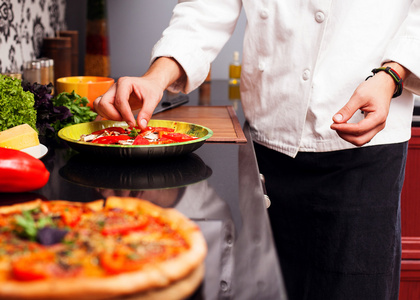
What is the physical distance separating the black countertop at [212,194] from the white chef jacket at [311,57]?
5.6 inches

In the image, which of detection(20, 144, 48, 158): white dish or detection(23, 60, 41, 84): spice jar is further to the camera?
detection(23, 60, 41, 84): spice jar

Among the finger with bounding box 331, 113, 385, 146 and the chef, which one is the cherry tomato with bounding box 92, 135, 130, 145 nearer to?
the chef

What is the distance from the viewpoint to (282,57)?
120cm

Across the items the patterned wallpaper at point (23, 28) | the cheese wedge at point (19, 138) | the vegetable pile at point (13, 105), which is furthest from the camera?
the patterned wallpaper at point (23, 28)

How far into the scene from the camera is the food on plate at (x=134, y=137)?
931 mm

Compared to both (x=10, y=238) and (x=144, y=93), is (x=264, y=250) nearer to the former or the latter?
(x=10, y=238)

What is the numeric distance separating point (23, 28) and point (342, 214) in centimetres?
141

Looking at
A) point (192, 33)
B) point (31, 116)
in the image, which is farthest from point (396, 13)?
point (31, 116)

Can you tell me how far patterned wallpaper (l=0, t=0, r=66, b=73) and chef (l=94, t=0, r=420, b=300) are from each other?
0.74 m

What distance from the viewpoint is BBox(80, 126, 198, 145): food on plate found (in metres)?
0.93

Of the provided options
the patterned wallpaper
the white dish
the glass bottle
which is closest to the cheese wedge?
the white dish

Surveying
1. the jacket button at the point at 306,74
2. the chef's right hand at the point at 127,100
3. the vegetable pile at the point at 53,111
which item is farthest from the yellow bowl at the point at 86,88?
the jacket button at the point at 306,74

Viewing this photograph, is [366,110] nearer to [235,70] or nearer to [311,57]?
[311,57]

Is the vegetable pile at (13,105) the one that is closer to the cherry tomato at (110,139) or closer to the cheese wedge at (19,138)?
the cheese wedge at (19,138)
